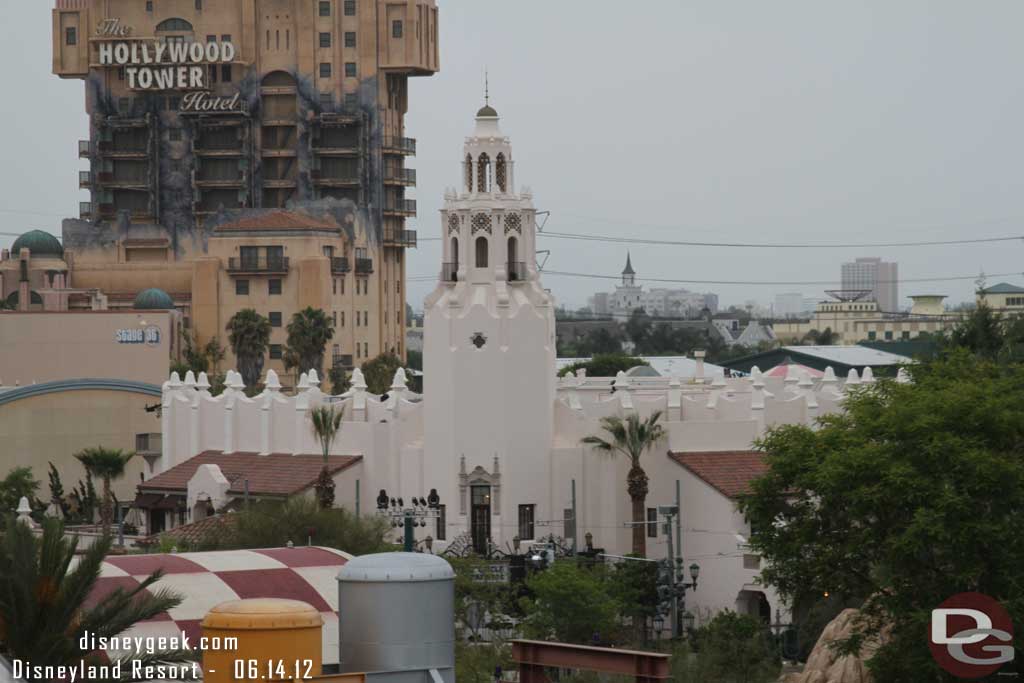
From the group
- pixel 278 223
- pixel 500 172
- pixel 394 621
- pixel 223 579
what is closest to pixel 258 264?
pixel 278 223

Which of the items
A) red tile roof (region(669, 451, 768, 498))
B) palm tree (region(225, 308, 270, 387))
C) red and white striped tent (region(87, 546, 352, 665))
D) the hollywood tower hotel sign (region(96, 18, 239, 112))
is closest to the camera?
red and white striped tent (region(87, 546, 352, 665))

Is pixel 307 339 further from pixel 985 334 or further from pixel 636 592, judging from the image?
pixel 636 592

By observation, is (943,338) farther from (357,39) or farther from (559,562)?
(357,39)

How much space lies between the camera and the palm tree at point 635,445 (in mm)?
85125

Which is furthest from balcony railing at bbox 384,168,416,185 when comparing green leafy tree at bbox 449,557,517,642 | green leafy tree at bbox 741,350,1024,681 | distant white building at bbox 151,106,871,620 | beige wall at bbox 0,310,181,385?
green leafy tree at bbox 741,350,1024,681

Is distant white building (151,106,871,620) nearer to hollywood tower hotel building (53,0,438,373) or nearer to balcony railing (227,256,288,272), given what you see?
balcony railing (227,256,288,272)

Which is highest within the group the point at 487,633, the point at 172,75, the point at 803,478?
the point at 172,75

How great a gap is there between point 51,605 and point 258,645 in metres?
4.90

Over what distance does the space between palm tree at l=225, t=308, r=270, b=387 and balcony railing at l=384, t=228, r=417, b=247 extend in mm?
→ 17957

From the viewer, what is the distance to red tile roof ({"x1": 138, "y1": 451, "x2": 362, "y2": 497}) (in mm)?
90250

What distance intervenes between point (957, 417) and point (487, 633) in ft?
60.6

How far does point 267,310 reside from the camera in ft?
600

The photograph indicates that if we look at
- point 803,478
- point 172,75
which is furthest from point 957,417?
point 172,75

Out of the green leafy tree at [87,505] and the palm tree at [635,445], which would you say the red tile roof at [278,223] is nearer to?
the green leafy tree at [87,505]
